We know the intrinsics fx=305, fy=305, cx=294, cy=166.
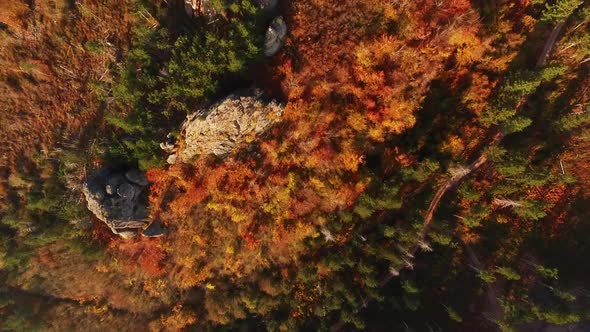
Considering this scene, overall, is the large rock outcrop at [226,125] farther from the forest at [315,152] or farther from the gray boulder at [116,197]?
the gray boulder at [116,197]

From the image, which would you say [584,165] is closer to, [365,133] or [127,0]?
[365,133]

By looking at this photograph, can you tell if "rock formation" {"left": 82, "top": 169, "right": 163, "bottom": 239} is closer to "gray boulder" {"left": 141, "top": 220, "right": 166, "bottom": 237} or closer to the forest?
the forest

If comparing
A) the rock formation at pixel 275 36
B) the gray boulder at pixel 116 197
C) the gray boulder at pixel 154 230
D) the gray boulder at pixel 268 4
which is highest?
the gray boulder at pixel 268 4

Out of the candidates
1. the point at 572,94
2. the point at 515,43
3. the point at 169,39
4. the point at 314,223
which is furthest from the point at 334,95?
the point at 572,94

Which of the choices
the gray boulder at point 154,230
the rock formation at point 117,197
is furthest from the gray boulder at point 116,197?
the gray boulder at point 154,230

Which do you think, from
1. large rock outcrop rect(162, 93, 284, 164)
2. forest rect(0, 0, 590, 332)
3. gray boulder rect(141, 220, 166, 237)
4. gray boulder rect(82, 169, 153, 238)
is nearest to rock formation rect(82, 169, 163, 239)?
gray boulder rect(82, 169, 153, 238)
